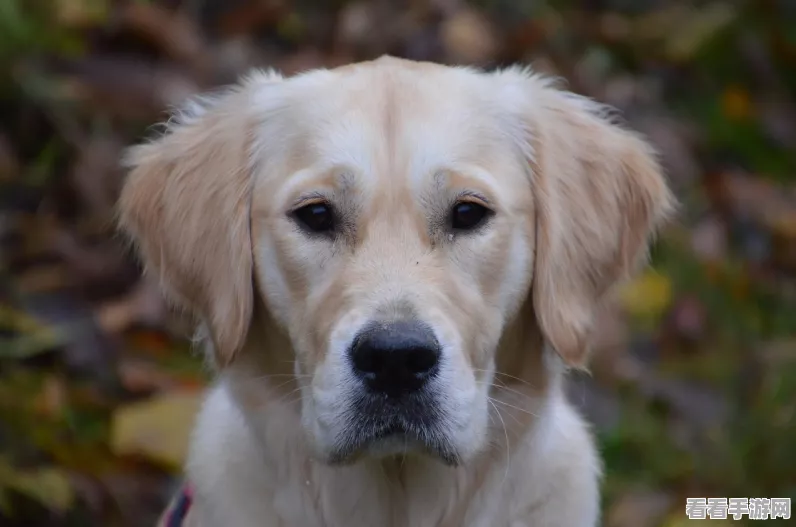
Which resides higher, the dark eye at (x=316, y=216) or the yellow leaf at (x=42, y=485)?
the dark eye at (x=316, y=216)

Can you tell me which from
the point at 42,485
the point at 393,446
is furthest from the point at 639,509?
the point at 42,485

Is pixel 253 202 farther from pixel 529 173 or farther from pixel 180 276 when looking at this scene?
pixel 529 173

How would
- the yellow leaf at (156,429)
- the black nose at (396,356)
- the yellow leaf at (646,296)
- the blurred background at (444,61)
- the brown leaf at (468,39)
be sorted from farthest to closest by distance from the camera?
the brown leaf at (468,39) < the yellow leaf at (646,296) < the blurred background at (444,61) < the yellow leaf at (156,429) < the black nose at (396,356)

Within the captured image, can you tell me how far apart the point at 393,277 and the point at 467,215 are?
31 centimetres

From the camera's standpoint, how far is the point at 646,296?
6.20 meters

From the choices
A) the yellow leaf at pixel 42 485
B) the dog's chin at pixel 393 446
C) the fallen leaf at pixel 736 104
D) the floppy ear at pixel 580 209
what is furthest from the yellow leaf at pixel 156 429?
the fallen leaf at pixel 736 104

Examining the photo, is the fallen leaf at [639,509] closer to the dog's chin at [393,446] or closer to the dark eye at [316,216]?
the dog's chin at [393,446]

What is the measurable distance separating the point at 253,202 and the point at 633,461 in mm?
2574

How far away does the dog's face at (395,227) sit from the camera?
2.95m

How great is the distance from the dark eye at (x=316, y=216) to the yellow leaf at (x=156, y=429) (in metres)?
1.93

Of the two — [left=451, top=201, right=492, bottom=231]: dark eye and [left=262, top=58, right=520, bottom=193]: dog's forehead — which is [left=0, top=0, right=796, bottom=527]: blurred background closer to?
[left=262, top=58, right=520, bottom=193]: dog's forehead

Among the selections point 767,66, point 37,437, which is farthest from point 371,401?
point 767,66

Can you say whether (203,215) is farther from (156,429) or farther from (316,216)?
(156,429)

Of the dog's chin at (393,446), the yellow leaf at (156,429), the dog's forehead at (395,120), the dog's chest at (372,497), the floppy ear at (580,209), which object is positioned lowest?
the yellow leaf at (156,429)
